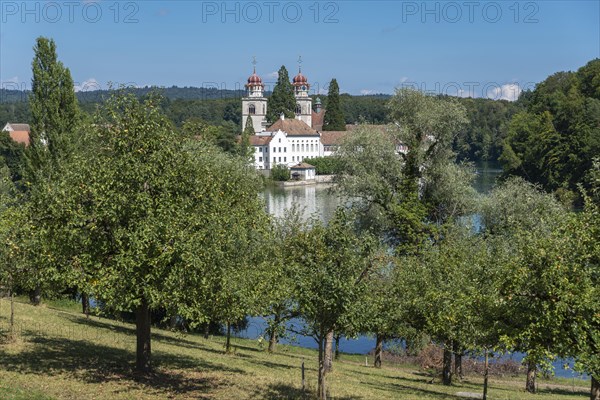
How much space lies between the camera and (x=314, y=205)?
334 feet

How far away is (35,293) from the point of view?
38.7 m

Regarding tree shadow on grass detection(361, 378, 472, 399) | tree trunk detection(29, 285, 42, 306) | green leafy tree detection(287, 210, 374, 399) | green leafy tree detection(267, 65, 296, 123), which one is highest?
green leafy tree detection(267, 65, 296, 123)

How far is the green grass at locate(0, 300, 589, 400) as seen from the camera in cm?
1886

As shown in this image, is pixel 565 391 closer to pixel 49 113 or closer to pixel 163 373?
pixel 163 373

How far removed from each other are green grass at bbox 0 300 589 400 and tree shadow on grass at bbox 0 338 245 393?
1.2 inches

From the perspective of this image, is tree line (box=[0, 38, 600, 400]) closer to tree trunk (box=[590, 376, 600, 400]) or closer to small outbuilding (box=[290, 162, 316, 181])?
tree trunk (box=[590, 376, 600, 400])

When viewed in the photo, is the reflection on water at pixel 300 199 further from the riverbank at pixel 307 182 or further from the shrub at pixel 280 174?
the shrub at pixel 280 174

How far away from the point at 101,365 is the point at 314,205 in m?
81.0

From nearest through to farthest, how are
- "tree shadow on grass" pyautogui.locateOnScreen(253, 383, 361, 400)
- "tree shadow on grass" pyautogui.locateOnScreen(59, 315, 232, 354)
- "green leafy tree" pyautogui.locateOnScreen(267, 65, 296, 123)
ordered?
"tree shadow on grass" pyautogui.locateOnScreen(253, 383, 361, 400) → "tree shadow on grass" pyautogui.locateOnScreen(59, 315, 232, 354) → "green leafy tree" pyautogui.locateOnScreen(267, 65, 296, 123)

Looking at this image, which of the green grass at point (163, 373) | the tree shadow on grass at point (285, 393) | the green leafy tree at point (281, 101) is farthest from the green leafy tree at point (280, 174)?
the tree shadow on grass at point (285, 393)

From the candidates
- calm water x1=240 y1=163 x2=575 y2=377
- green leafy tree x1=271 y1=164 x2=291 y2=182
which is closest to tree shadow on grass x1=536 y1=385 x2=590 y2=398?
calm water x1=240 y1=163 x2=575 y2=377

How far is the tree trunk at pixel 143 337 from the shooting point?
20267 mm

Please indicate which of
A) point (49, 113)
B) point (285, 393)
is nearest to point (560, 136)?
point (49, 113)

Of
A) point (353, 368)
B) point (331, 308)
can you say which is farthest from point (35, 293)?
point (331, 308)
